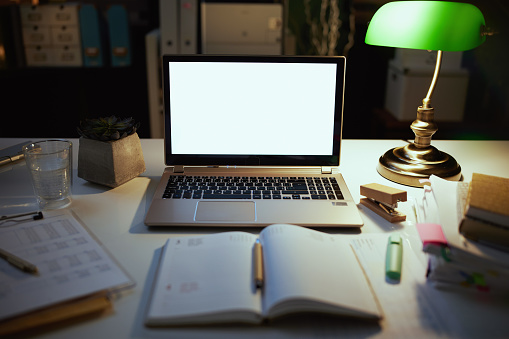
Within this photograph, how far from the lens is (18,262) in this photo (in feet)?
2.42

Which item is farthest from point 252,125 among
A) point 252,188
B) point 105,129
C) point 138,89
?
point 138,89

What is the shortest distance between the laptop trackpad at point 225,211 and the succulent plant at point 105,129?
0.27 meters

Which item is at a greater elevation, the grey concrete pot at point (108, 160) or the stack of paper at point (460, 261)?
the grey concrete pot at point (108, 160)

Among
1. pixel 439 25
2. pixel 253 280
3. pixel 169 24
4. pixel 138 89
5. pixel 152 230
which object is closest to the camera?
pixel 253 280

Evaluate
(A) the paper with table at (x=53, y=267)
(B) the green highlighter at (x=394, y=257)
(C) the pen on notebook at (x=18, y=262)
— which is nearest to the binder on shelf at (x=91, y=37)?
(A) the paper with table at (x=53, y=267)

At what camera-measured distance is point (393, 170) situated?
3.83 ft

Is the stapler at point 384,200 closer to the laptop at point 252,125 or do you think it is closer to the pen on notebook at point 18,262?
the laptop at point 252,125

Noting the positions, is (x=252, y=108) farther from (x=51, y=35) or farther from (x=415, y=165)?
(x=51, y=35)

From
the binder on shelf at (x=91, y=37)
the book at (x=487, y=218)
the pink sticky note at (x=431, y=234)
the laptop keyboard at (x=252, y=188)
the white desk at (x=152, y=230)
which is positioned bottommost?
the white desk at (x=152, y=230)

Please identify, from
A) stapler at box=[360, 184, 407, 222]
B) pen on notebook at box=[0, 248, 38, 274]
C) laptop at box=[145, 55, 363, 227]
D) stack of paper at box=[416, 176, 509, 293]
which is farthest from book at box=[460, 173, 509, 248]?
pen on notebook at box=[0, 248, 38, 274]

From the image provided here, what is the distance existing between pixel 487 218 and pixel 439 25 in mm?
Answer: 485

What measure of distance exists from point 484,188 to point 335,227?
0.92 ft

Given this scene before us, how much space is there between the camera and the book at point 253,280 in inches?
25.4

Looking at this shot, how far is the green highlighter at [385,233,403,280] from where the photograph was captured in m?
0.76
